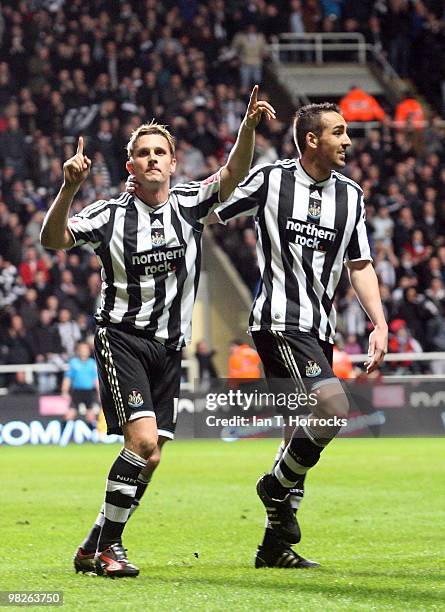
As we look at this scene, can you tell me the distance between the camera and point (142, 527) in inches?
368

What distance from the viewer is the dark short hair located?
7.38 meters

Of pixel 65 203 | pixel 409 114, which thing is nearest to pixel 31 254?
pixel 409 114

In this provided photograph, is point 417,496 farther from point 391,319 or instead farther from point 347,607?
point 391,319

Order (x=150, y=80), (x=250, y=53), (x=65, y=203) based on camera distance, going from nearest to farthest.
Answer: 1. (x=65, y=203)
2. (x=150, y=80)
3. (x=250, y=53)

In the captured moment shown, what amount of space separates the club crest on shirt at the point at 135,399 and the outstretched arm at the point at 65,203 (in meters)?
0.79

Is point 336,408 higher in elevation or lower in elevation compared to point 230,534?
higher

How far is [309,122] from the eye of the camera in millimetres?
7398

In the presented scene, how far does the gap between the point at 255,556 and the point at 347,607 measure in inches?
67.3

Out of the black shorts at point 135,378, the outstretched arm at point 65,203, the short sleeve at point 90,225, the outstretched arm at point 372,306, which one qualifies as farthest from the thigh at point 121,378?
the outstretched arm at point 372,306

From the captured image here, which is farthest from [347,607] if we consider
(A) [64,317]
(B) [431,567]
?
(A) [64,317]

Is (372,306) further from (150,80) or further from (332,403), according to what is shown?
(150,80)

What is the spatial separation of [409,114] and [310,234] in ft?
64.2

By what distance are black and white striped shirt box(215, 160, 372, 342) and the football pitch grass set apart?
53.1 inches

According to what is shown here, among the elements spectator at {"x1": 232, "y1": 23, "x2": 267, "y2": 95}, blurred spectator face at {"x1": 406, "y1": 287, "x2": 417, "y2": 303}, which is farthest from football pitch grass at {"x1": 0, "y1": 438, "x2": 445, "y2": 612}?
spectator at {"x1": 232, "y1": 23, "x2": 267, "y2": 95}
